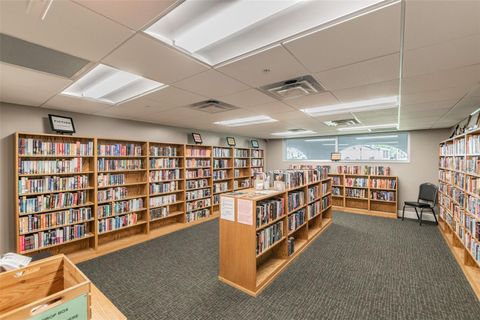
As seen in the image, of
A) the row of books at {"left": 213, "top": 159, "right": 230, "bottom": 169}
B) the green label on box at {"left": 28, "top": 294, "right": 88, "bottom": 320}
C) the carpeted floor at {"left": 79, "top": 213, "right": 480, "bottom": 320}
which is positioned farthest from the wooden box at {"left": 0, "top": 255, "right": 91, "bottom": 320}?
the row of books at {"left": 213, "top": 159, "right": 230, "bottom": 169}

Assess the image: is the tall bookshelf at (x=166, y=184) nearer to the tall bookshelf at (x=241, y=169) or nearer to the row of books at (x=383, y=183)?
the tall bookshelf at (x=241, y=169)

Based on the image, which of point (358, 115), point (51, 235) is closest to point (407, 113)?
point (358, 115)

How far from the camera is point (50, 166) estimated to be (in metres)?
3.26

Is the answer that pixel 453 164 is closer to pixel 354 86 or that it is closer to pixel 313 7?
pixel 354 86

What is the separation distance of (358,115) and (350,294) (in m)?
2.81

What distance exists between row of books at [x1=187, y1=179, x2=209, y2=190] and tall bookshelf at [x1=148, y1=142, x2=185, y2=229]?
0.70 feet

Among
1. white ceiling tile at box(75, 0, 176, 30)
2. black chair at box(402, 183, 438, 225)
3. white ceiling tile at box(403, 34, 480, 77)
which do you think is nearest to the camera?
white ceiling tile at box(75, 0, 176, 30)

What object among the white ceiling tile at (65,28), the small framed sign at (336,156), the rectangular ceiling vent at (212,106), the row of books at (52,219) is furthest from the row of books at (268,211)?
the small framed sign at (336,156)

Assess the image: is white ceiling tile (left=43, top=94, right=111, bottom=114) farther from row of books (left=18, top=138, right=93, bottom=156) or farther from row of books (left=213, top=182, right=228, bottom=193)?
row of books (left=213, top=182, right=228, bottom=193)

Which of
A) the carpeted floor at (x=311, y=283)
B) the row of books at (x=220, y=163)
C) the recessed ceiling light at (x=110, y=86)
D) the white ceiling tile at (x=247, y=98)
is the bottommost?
the carpeted floor at (x=311, y=283)

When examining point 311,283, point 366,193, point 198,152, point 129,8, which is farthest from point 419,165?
point 129,8

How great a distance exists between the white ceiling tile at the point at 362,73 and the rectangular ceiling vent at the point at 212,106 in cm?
141

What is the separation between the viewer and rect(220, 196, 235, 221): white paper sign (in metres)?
2.72

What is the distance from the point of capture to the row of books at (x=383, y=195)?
19.2 ft
